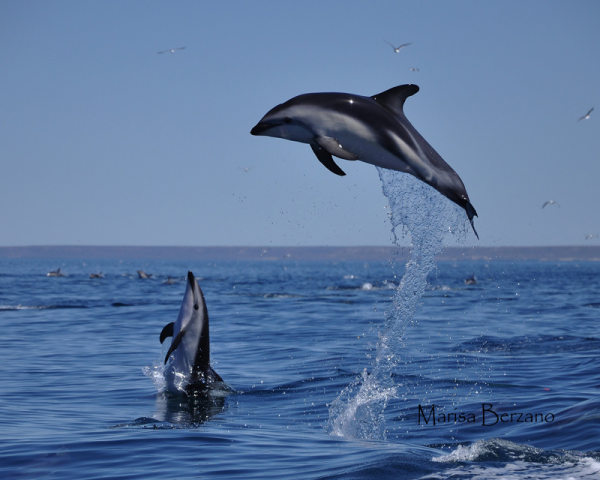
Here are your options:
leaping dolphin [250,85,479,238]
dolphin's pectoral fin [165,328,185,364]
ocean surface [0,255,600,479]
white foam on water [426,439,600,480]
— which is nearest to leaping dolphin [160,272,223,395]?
dolphin's pectoral fin [165,328,185,364]

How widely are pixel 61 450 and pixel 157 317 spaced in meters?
18.2

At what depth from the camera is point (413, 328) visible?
21484mm

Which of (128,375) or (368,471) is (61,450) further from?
(128,375)

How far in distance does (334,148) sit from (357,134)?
31cm

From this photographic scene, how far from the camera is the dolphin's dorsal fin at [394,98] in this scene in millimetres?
6532

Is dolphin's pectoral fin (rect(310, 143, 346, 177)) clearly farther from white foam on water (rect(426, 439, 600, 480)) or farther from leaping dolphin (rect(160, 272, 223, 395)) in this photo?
leaping dolphin (rect(160, 272, 223, 395))

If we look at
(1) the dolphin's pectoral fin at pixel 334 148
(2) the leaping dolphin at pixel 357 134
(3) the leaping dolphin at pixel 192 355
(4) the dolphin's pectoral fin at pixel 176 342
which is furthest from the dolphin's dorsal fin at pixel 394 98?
(4) the dolphin's pectoral fin at pixel 176 342

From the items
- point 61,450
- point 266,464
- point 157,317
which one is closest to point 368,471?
point 266,464

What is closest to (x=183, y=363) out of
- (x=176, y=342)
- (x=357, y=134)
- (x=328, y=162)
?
(x=176, y=342)

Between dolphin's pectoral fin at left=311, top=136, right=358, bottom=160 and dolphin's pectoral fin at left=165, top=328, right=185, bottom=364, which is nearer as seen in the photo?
dolphin's pectoral fin at left=311, top=136, right=358, bottom=160

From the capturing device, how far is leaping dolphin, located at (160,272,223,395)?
11.6 m

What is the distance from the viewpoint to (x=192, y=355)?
1158 centimetres
